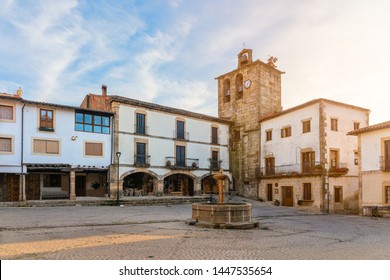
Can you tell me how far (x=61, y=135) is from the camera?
24.2 meters

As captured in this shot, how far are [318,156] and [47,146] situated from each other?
19.3 m

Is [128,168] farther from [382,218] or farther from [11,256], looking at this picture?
[11,256]

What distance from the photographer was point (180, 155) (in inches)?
1216

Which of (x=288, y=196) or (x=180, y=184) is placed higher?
(x=180, y=184)

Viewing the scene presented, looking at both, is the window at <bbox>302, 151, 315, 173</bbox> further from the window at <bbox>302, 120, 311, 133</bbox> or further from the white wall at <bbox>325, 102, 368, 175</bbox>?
the window at <bbox>302, 120, 311, 133</bbox>

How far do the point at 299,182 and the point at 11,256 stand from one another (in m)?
22.2

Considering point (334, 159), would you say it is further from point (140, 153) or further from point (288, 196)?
point (140, 153)

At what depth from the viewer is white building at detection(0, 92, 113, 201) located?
2231 centimetres

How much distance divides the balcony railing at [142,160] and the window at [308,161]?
1247cm

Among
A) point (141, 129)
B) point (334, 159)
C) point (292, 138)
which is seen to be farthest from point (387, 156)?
point (141, 129)

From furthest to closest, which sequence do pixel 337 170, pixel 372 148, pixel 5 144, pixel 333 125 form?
pixel 333 125 → pixel 337 170 → pixel 5 144 → pixel 372 148

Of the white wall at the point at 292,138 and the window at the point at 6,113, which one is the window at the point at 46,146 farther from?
the white wall at the point at 292,138

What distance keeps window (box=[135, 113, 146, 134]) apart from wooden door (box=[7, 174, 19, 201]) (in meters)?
9.54

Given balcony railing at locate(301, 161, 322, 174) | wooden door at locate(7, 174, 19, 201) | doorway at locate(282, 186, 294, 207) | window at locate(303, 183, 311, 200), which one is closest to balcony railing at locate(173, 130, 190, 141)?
doorway at locate(282, 186, 294, 207)
